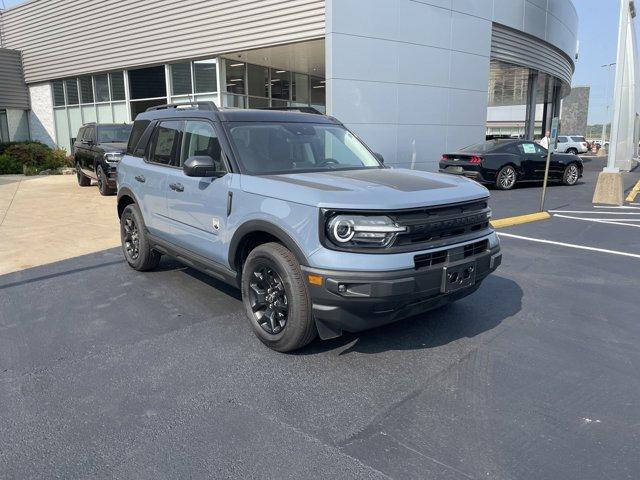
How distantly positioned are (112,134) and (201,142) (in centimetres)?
1013

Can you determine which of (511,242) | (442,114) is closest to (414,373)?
(511,242)

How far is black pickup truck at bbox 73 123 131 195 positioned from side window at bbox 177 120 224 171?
7.69 metres

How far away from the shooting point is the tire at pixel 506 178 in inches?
553

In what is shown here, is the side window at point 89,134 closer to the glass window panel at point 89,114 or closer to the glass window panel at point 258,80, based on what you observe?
the glass window panel at point 258,80

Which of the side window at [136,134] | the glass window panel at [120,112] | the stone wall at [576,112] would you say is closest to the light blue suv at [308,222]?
the side window at [136,134]

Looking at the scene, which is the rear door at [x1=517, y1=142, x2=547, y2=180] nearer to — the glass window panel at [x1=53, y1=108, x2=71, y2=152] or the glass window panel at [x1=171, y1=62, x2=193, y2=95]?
the glass window panel at [x1=171, y1=62, x2=193, y2=95]

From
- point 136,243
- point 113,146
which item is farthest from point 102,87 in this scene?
point 136,243

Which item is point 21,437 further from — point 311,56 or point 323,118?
point 311,56

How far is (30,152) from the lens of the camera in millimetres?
20875

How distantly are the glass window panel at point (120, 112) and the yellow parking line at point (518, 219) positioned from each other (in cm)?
1593

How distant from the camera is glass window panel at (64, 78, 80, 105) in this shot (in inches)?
864

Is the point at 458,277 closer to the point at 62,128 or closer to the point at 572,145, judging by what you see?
the point at 62,128

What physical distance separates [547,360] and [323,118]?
3.11 meters

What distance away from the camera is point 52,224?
923 cm
